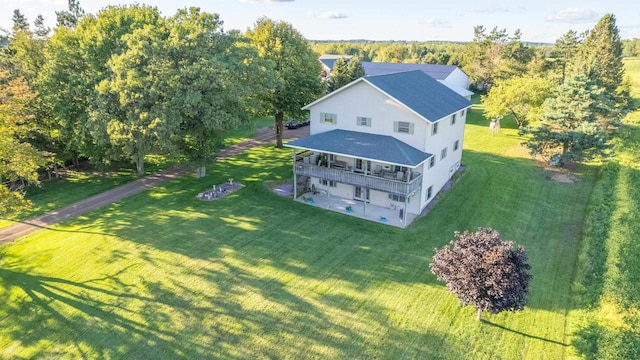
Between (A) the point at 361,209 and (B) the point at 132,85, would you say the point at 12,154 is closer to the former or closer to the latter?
(B) the point at 132,85

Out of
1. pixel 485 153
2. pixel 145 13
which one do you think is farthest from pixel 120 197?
pixel 485 153

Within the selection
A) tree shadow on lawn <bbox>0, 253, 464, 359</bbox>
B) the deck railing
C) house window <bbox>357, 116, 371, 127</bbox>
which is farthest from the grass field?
house window <bbox>357, 116, 371, 127</bbox>

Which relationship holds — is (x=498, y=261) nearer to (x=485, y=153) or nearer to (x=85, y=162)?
(x=485, y=153)

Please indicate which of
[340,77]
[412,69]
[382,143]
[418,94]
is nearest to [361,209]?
[382,143]

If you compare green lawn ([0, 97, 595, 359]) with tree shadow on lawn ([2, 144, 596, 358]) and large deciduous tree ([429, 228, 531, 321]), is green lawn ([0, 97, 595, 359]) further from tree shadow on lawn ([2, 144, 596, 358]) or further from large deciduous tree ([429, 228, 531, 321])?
large deciduous tree ([429, 228, 531, 321])

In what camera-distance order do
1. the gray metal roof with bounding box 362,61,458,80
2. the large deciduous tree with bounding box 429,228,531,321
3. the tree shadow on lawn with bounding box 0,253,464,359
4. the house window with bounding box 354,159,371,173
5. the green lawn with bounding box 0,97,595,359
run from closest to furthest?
1. the large deciduous tree with bounding box 429,228,531,321
2. the tree shadow on lawn with bounding box 0,253,464,359
3. the green lawn with bounding box 0,97,595,359
4. the house window with bounding box 354,159,371,173
5. the gray metal roof with bounding box 362,61,458,80

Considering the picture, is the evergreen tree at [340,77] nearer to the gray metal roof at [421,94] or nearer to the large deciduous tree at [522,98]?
the large deciduous tree at [522,98]
